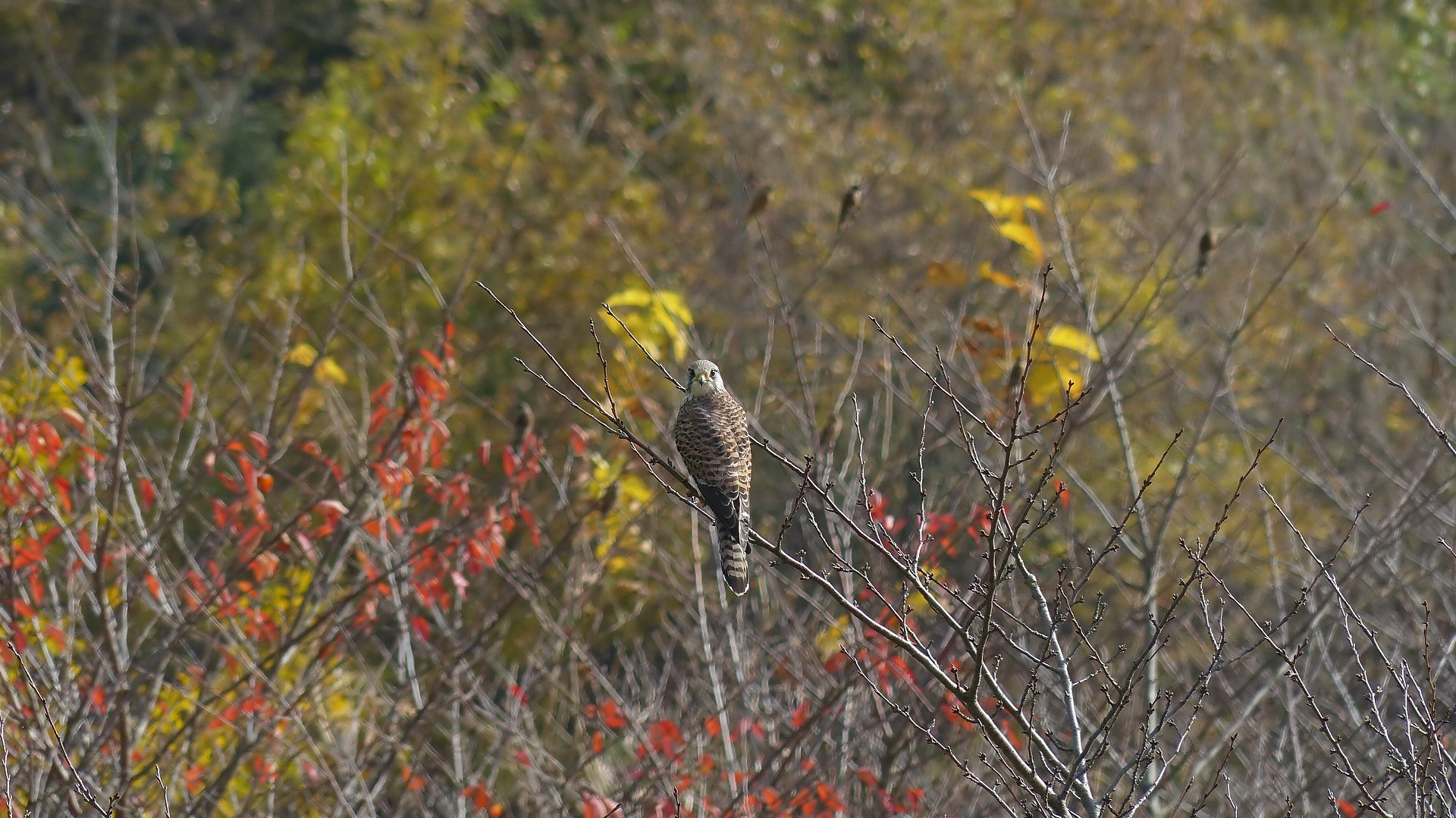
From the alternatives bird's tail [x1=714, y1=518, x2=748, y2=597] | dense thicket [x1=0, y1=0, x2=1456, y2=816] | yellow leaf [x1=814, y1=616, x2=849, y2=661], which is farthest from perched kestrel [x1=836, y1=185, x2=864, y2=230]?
yellow leaf [x1=814, y1=616, x2=849, y2=661]

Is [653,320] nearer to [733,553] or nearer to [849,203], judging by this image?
[849,203]

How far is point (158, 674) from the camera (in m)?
4.50

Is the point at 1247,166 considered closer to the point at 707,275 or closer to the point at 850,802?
the point at 707,275

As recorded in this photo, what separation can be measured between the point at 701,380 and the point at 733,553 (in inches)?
Result: 42.2

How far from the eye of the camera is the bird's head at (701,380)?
5285 millimetres

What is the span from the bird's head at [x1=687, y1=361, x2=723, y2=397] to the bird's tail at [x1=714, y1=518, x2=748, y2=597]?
0.93 metres

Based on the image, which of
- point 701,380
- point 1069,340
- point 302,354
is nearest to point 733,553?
point 701,380

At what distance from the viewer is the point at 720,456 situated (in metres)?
4.84

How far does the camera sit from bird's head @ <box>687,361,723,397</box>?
528 centimetres

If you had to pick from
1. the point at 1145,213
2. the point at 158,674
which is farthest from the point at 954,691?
the point at 1145,213

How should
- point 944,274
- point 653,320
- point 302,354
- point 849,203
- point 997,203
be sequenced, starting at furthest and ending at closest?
point 653,320 < point 302,354 < point 944,274 < point 997,203 < point 849,203

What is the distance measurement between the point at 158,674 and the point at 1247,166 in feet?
40.2

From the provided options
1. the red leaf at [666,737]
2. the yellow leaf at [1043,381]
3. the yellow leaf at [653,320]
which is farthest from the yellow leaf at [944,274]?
the red leaf at [666,737]

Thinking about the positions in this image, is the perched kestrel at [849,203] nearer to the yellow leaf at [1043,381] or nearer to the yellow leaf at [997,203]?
the yellow leaf at [997,203]
